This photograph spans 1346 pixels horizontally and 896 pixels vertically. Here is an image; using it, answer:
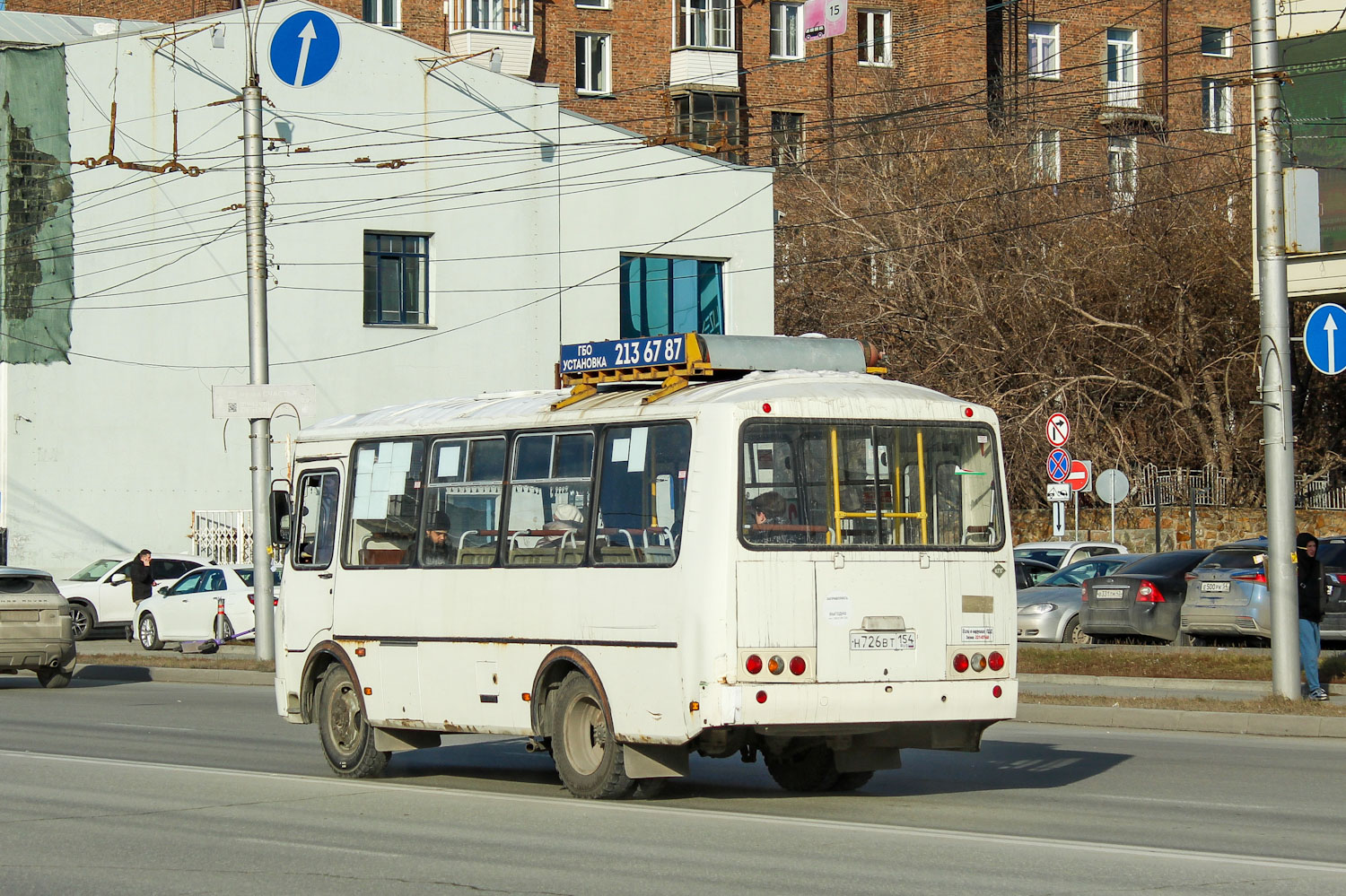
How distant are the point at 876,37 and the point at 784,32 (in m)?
3.09

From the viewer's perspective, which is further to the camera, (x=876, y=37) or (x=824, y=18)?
(x=876, y=37)

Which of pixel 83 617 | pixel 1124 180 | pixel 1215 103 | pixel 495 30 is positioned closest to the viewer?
pixel 83 617

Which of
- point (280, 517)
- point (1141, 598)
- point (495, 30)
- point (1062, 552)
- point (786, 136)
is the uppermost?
point (495, 30)

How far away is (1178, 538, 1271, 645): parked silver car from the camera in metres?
23.9

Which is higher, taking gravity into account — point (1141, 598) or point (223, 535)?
point (223, 535)

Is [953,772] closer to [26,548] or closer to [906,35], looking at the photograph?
[26,548]

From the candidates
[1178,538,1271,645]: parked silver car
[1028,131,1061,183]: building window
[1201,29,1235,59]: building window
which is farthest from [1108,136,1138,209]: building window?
[1178,538,1271,645]: parked silver car

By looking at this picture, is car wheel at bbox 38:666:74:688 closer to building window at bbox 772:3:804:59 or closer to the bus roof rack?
the bus roof rack

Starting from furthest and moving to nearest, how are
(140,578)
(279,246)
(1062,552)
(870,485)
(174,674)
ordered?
(279,246) → (140,578) → (1062,552) → (174,674) → (870,485)

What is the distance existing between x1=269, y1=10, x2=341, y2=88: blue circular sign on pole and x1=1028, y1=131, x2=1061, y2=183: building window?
725 inches

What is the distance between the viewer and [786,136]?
59.1m

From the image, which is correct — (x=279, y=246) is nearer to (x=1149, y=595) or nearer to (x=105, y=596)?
(x=105, y=596)

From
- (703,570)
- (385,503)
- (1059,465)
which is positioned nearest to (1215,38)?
(1059,465)

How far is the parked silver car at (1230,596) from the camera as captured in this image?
23.9 meters
